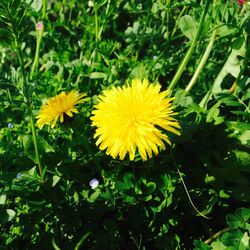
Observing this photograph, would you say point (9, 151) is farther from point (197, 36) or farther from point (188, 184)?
point (197, 36)

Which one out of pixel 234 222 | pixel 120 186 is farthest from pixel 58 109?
pixel 234 222

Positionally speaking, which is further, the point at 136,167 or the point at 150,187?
the point at 136,167

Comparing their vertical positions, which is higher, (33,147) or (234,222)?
(234,222)

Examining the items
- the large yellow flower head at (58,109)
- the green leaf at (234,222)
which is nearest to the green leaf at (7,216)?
the large yellow flower head at (58,109)

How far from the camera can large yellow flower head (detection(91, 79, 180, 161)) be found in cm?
106

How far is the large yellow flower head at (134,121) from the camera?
41.8 inches

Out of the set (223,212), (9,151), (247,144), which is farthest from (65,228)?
(247,144)

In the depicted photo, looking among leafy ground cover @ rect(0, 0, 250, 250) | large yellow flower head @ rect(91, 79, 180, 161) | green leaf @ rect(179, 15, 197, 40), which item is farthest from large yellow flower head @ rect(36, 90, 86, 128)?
green leaf @ rect(179, 15, 197, 40)

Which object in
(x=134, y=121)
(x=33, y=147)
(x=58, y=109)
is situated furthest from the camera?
(x=33, y=147)

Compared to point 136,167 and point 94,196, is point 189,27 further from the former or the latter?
point 94,196

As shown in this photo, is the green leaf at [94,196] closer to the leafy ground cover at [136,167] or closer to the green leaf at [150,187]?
the leafy ground cover at [136,167]

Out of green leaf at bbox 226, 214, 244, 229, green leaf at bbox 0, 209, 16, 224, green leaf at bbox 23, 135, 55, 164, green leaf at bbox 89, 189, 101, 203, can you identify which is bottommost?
green leaf at bbox 0, 209, 16, 224

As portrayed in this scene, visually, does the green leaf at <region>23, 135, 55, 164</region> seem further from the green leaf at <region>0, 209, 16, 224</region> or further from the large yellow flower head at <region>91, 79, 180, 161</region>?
the large yellow flower head at <region>91, 79, 180, 161</region>

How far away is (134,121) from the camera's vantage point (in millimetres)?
1107
